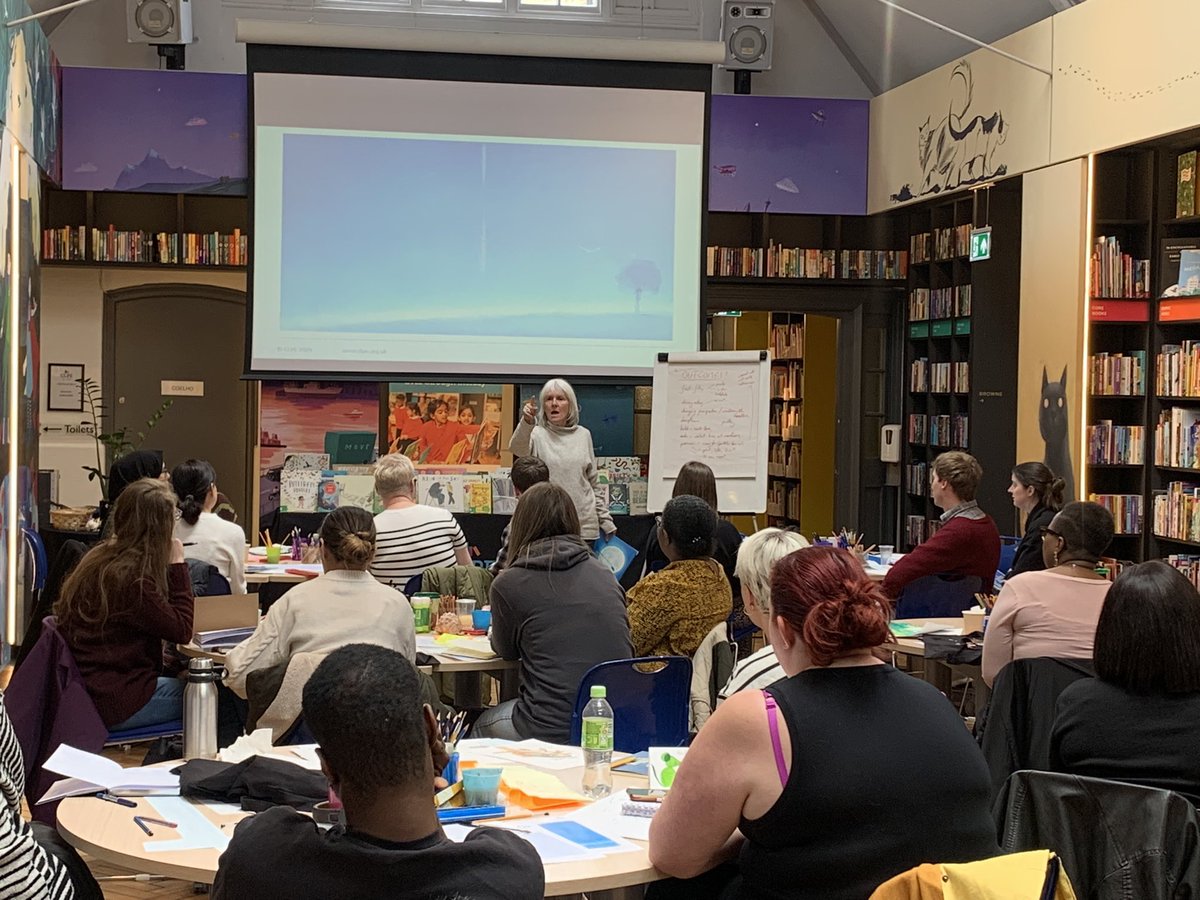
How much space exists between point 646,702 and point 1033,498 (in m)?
3.53

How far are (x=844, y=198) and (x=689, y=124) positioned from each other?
214cm

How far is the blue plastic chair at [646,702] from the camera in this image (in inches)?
Answer: 153

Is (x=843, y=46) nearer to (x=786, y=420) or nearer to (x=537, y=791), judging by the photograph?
(x=786, y=420)

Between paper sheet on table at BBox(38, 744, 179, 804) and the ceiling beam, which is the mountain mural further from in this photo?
paper sheet on table at BBox(38, 744, 179, 804)

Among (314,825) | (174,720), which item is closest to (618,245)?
(174,720)

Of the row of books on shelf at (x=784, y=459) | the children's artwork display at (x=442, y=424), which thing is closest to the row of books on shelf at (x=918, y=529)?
the row of books on shelf at (x=784, y=459)

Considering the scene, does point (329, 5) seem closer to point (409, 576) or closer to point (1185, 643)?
point (409, 576)

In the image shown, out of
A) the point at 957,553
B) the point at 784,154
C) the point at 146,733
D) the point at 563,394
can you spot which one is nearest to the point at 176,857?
the point at 146,733

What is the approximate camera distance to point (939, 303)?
1045 centimetres

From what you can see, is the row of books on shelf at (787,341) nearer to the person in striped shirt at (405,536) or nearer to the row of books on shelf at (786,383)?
the row of books on shelf at (786,383)

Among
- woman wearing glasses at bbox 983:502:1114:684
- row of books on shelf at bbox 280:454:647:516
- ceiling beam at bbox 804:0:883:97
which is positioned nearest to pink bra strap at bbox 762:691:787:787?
woman wearing glasses at bbox 983:502:1114:684

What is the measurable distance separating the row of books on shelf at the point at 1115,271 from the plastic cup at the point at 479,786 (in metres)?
6.29

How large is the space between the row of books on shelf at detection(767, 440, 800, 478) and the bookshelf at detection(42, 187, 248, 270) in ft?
17.6

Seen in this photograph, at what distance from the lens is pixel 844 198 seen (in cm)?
1080
